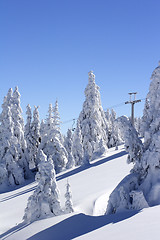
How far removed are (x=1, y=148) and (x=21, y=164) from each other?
3.53 m

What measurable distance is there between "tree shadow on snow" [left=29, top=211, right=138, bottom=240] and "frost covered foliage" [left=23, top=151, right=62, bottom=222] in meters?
3.93

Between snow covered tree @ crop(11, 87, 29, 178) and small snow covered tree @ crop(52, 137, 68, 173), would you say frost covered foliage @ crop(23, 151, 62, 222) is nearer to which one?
small snow covered tree @ crop(52, 137, 68, 173)

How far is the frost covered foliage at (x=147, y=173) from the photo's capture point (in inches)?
425

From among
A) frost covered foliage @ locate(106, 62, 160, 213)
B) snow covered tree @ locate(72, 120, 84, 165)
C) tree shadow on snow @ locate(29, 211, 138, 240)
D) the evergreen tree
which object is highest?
the evergreen tree

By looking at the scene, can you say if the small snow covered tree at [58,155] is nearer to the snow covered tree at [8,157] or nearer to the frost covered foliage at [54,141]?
the frost covered foliage at [54,141]

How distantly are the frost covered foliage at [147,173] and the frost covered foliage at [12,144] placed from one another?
25.4 meters

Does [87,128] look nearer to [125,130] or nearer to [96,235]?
[125,130]

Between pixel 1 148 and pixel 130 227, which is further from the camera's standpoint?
pixel 1 148

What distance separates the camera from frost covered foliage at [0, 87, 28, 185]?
3488 cm

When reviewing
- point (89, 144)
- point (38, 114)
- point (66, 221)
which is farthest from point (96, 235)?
point (38, 114)

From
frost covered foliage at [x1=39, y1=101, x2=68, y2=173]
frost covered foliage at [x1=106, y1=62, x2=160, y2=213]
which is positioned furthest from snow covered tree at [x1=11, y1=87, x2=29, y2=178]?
frost covered foliage at [x1=106, y1=62, x2=160, y2=213]

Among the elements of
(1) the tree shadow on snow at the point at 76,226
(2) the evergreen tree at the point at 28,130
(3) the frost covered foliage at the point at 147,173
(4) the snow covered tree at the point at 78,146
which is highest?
(2) the evergreen tree at the point at 28,130

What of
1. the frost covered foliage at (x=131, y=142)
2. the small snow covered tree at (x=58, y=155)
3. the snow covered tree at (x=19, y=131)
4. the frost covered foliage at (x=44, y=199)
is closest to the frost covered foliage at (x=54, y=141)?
the small snow covered tree at (x=58, y=155)

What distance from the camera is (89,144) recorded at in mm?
39781
